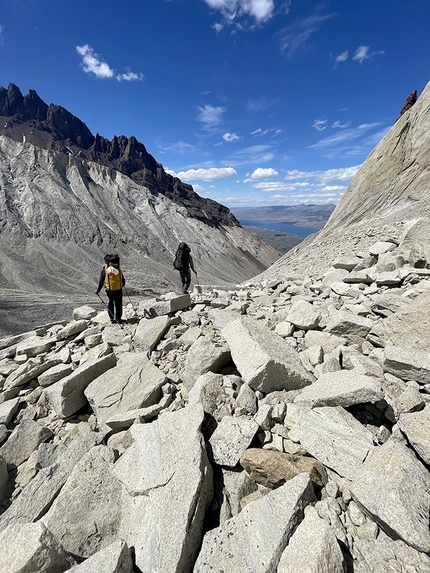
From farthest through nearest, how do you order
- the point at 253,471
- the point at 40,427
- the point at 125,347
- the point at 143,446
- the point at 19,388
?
the point at 125,347, the point at 19,388, the point at 40,427, the point at 143,446, the point at 253,471

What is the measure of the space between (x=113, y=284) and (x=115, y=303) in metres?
0.60

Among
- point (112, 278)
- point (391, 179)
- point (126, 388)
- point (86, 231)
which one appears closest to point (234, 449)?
point (126, 388)

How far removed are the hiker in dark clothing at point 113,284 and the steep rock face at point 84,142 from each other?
12036 cm

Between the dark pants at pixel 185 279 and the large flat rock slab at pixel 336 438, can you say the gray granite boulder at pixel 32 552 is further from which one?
the dark pants at pixel 185 279

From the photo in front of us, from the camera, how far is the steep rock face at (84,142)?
130788mm

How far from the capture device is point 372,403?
11.5 feet

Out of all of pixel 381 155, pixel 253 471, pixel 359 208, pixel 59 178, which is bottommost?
pixel 253 471

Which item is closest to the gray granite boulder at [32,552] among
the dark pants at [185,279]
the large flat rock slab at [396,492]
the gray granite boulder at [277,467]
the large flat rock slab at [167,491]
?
the large flat rock slab at [167,491]

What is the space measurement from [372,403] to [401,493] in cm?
126

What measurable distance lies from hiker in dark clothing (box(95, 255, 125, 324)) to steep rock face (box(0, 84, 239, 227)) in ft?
395

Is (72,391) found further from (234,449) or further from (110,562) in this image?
(234,449)

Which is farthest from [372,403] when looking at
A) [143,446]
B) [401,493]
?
[143,446]

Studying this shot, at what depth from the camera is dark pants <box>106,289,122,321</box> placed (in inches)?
313

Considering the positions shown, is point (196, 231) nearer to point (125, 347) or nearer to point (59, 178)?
point (59, 178)
